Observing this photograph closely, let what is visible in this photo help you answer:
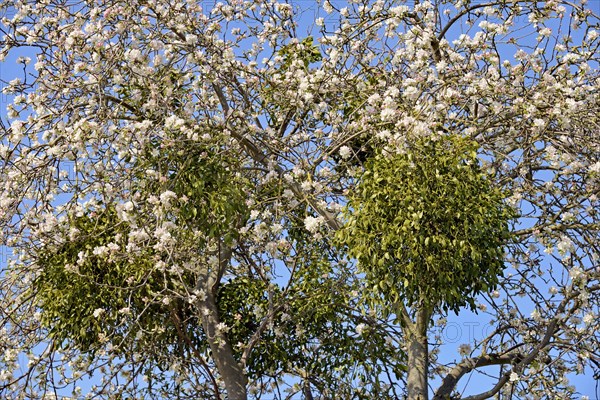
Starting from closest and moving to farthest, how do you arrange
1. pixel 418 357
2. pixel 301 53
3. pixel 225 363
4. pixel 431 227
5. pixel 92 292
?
pixel 431 227 → pixel 418 357 → pixel 92 292 → pixel 225 363 → pixel 301 53

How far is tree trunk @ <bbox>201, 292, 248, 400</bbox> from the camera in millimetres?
8203

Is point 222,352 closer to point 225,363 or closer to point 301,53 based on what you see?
point 225,363

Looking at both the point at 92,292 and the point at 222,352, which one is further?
the point at 222,352

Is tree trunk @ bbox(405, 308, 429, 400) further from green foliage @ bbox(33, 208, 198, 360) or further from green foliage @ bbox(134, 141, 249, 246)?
green foliage @ bbox(33, 208, 198, 360)

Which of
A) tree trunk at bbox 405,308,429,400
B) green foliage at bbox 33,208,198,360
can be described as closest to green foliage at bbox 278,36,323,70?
green foliage at bbox 33,208,198,360

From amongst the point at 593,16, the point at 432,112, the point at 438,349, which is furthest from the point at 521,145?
the point at 438,349

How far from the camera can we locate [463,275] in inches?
275

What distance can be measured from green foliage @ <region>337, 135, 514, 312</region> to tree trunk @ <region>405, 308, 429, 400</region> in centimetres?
48

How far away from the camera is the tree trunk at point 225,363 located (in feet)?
26.9

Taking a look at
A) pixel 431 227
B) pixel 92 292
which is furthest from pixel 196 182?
pixel 431 227

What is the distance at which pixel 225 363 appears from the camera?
27.0ft

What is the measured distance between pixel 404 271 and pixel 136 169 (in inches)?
87.2

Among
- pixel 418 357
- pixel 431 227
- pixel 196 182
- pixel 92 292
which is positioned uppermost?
pixel 196 182

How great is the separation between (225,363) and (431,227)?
7.91 feet
